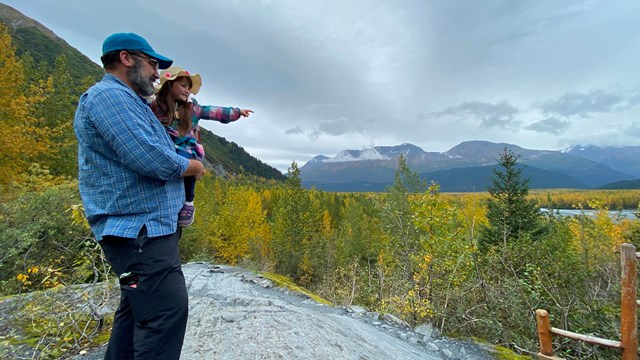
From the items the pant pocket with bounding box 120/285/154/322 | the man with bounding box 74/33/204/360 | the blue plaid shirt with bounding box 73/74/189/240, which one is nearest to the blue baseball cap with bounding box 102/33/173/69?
the man with bounding box 74/33/204/360

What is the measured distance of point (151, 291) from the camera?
1.65m

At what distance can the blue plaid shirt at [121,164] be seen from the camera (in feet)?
5.27

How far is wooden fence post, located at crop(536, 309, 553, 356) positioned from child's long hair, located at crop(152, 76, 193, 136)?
5.72 meters

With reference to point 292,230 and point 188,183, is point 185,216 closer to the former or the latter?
point 188,183

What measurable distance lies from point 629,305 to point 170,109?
6434 mm

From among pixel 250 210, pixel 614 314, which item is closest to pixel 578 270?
pixel 614 314

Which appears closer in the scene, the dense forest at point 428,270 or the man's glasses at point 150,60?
the man's glasses at point 150,60

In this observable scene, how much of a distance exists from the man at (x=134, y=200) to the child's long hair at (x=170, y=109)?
438mm

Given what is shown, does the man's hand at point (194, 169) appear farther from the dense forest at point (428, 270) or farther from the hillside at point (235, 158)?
the hillside at point (235, 158)

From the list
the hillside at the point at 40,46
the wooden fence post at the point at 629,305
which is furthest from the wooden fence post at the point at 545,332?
the hillside at the point at 40,46

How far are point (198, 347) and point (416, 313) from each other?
5.42 metres

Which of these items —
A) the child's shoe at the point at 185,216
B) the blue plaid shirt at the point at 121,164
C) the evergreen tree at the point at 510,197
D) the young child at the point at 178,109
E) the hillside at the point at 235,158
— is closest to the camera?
the blue plaid shirt at the point at 121,164

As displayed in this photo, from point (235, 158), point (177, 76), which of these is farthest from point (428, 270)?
point (235, 158)

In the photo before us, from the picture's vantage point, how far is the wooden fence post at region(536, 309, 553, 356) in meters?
5.05
